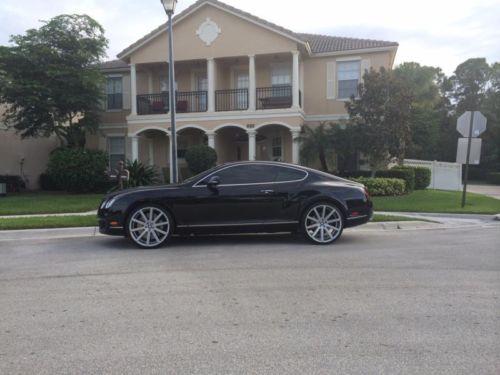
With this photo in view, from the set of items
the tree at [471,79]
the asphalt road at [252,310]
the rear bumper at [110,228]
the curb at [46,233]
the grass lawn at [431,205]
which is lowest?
the curb at [46,233]

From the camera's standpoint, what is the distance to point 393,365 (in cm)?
330

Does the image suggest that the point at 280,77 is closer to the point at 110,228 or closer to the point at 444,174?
the point at 444,174

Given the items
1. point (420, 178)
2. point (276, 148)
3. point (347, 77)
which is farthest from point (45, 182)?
point (420, 178)

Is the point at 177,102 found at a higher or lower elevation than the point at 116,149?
higher

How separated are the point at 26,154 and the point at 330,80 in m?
16.1

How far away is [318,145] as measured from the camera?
18.2 m

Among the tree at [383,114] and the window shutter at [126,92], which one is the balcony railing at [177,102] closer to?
the window shutter at [126,92]

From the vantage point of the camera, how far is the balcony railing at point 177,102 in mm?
21109

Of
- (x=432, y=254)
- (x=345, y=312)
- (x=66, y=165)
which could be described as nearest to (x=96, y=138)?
(x=66, y=165)

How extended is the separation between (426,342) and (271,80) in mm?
18991

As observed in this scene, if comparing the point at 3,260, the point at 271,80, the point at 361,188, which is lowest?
the point at 3,260

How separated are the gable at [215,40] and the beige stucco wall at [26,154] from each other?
7509mm

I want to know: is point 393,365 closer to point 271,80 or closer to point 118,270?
point 118,270

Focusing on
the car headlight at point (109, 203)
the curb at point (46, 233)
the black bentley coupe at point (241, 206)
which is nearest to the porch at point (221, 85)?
the curb at point (46, 233)
